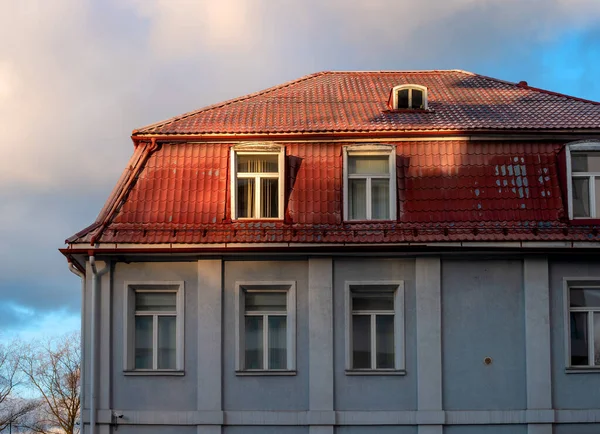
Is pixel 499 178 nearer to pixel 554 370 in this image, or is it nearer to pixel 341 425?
pixel 554 370

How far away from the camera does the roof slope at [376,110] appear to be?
19359 millimetres

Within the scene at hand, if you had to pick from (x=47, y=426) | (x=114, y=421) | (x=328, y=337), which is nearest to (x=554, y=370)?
(x=328, y=337)

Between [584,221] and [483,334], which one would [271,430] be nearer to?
[483,334]

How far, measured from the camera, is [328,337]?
1808cm

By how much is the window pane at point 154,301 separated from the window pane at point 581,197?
8514mm

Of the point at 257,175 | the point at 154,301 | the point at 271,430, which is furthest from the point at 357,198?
the point at 271,430

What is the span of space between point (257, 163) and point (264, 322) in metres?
3.37

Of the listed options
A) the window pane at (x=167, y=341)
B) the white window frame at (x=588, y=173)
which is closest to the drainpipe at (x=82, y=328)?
the window pane at (x=167, y=341)

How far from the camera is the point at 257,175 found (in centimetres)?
1903

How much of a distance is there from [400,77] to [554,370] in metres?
9.33

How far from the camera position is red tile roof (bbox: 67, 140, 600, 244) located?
18062 mm

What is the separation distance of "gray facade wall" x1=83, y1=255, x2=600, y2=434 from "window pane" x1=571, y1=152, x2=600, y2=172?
6.52ft

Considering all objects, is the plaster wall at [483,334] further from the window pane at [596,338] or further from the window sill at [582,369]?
the window pane at [596,338]

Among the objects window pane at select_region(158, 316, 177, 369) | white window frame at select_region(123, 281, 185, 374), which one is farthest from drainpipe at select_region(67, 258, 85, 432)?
window pane at select_region(158, 316, 177, 369)
